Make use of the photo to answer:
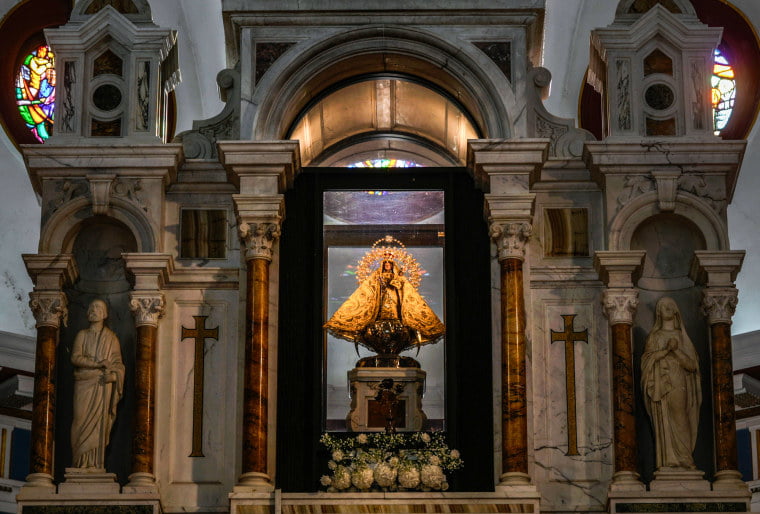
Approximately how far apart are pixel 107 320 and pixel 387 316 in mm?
3163

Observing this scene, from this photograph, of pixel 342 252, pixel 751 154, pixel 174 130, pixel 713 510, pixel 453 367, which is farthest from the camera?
pixel 174 130

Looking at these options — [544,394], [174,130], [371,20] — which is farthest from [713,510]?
[174,130]

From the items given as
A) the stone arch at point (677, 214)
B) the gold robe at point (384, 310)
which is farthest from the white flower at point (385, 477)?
the stone arch at point (677, 214)

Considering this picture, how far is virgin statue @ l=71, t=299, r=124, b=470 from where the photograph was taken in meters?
21.8

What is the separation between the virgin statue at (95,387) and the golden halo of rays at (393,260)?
3.21 meters

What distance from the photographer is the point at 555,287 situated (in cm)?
2261

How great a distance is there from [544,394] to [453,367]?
106cm

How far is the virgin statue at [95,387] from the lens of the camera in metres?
21.8

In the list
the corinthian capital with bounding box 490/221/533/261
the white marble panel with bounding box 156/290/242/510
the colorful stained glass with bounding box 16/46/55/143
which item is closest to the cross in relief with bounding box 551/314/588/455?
the corinthian capital with bounding box 490/221/533/261

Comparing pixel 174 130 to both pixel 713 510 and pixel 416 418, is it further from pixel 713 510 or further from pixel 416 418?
pixel 713 510

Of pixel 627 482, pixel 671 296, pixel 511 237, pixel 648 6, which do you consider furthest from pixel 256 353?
pixel 648 6

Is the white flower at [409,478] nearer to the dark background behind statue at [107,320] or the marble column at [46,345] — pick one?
the dark background behind statue at [107,320]

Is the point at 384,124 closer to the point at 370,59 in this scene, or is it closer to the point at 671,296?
the point at 370,59

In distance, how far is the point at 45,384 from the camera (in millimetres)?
22031
